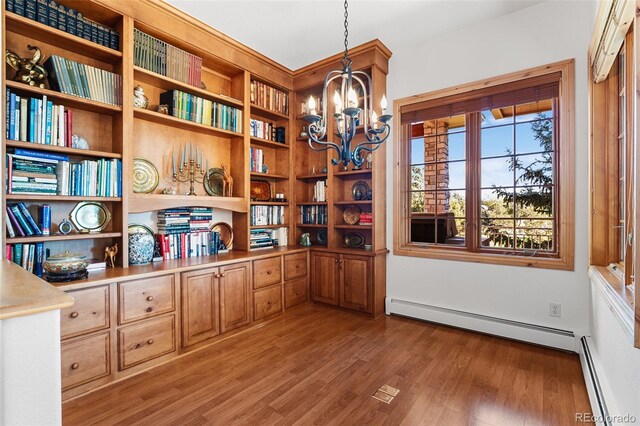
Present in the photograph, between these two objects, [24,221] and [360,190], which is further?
[360,190]

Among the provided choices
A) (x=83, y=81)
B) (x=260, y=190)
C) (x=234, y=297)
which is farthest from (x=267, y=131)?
(x=234, y=297)

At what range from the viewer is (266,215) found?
3.76 meters

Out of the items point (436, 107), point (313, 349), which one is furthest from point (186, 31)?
point (313, 349)

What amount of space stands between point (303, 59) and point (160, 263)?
268cm

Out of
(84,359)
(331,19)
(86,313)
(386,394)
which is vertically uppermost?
(331,19)

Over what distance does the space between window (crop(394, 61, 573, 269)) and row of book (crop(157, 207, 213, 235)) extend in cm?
203

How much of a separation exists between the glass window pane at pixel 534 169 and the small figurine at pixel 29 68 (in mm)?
3785

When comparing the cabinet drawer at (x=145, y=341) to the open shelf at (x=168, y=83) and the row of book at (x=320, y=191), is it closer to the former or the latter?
the open shelf at (x=168, y=83)

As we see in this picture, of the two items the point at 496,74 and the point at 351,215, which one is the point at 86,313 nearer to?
the point at 351,215

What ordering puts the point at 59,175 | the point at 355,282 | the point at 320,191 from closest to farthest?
the point at 59,175 < the point at 355,282 < the point at 320,191

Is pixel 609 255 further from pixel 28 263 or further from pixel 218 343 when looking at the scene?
pixel 28 263

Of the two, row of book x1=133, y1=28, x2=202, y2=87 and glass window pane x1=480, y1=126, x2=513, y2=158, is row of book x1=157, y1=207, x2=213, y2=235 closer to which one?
row of book x1=133, y1=28, x2=202, y2=87

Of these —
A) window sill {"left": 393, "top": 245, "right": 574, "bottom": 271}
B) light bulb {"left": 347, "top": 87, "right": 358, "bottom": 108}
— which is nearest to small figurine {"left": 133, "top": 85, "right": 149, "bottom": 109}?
light bulb {"left": 347, "top": 87, "right": 358, "bottom": 108}

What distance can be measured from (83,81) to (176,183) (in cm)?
106
